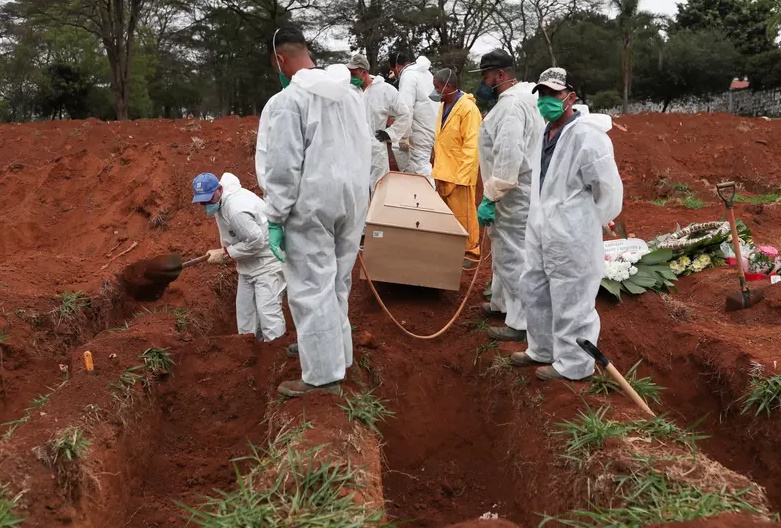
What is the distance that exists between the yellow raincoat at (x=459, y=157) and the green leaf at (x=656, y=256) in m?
1.57

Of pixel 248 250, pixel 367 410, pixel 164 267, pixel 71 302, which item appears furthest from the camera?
pixel 71 302

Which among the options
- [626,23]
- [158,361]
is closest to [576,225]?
[158,361]

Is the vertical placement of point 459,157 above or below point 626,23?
below

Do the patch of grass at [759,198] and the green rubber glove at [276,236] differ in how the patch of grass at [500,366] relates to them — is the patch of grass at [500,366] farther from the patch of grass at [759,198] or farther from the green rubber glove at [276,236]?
the patch of grass at [759,198]

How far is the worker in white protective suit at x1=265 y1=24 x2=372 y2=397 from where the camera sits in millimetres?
3686

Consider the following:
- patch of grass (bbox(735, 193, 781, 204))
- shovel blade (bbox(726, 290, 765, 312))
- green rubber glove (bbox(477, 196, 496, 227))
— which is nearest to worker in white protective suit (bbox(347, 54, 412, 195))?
green rubber glove (bbox(477, 196, 496, 227))

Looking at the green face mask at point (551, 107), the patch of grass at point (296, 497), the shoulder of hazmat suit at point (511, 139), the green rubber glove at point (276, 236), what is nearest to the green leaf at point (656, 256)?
the shoulder of hazmat suit at point (511, 139)

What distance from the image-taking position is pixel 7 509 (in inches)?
124

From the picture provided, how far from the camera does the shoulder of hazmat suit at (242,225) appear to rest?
16.7ft

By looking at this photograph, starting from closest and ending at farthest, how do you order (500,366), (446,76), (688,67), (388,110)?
(500,366) < (446,76) < (388,110) < (688,67)

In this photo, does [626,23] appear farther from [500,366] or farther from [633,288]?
[500,366]

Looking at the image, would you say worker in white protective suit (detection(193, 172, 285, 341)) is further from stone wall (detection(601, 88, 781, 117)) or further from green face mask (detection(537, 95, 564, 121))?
stone wall (detection(601, 88, 781, 117))

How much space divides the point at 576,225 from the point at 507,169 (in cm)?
92

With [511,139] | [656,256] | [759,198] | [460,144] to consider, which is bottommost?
[759,198]
